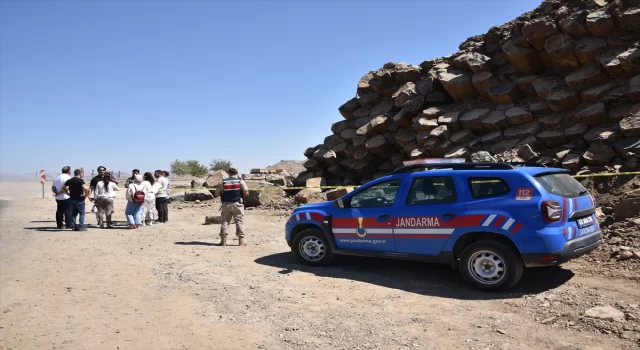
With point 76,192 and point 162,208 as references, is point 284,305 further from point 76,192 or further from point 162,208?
point 162,208

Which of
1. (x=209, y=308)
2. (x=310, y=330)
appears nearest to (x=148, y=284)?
(x=209, y=308)

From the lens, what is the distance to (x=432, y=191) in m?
6.69

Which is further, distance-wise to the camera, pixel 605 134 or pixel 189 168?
pixel 189 168

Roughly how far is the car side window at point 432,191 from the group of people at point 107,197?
9165 mm

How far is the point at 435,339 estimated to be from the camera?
15.2 feet

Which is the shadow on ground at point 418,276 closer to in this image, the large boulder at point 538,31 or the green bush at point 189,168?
the large boulder at point 538,31

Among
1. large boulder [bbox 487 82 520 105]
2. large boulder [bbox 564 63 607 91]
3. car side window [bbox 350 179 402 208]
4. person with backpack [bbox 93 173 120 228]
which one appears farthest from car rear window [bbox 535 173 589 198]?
person with backpack [bbox 93 173 120 228]

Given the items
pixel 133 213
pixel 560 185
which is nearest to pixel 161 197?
pixel 133 213

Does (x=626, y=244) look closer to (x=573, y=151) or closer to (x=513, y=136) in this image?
(x=573, y=151)

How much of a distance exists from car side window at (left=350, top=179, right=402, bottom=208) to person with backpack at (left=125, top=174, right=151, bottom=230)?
807cm

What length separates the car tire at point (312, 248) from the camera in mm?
7797

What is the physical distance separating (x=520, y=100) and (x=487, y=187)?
11.8 m

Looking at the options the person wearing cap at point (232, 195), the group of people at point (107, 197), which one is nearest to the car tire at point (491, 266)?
the person wearing cap at point (232, 195)

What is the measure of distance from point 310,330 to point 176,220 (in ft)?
37.8
